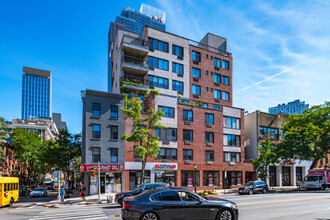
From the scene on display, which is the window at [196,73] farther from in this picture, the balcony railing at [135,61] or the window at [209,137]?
the window at [209,137]

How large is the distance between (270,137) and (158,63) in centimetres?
2493

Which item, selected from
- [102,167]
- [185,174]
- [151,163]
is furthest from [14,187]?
[185,174]

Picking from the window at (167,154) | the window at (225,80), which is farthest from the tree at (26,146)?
the window at (225,80)

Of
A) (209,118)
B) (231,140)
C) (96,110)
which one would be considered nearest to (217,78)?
(209,118)

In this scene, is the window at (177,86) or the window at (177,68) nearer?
the window at (177,86)

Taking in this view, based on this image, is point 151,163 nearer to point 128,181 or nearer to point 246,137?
point 128,181

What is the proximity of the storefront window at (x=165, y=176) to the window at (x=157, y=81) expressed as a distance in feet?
45.3

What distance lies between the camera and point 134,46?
38062mm

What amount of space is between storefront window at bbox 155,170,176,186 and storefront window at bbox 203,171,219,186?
5575 mm

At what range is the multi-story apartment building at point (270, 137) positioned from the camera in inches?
1791

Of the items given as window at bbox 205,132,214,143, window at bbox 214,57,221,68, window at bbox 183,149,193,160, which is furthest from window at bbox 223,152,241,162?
window at bbox 214,57,221,68

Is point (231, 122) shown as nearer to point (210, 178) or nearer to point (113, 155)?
point (210, 178)

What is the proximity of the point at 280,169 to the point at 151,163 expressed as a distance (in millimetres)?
26483

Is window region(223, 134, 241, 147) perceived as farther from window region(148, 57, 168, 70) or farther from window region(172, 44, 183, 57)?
window region(172, 44, 183, 57)
